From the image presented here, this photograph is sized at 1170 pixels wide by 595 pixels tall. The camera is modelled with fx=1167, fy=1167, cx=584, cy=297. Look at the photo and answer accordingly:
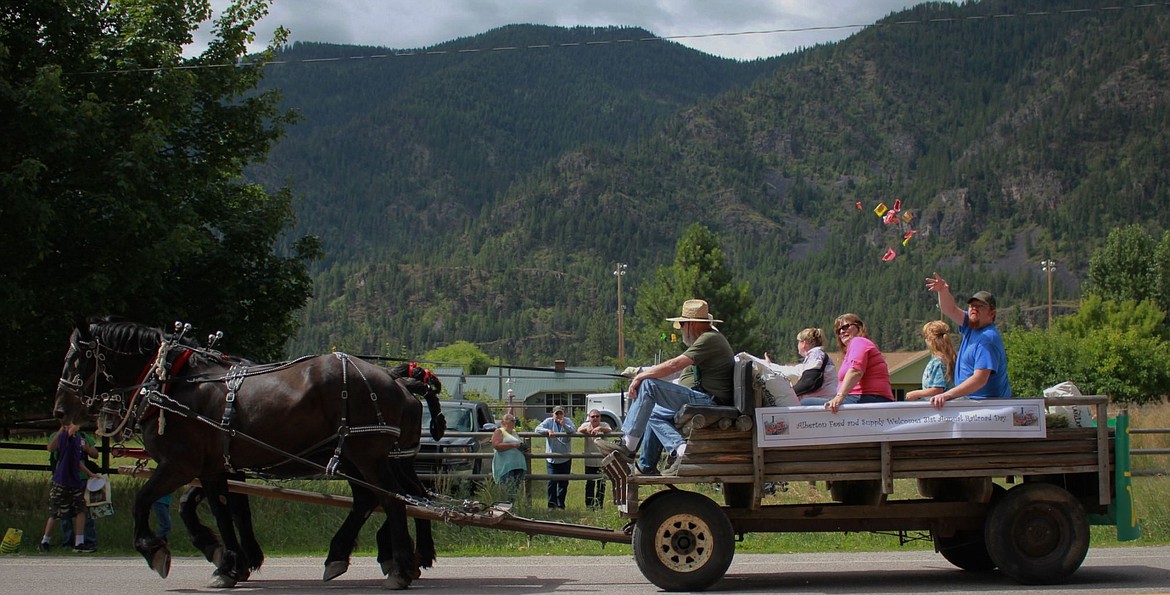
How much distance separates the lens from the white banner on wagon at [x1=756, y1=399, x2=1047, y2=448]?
9.52 m

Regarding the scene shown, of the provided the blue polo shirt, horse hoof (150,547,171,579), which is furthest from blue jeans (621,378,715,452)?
horse hoof (150,547,171,579)

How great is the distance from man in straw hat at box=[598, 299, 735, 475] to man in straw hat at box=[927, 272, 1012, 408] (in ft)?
6.00

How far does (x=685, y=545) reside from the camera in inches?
381

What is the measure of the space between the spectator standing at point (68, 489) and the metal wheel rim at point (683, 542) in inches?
320

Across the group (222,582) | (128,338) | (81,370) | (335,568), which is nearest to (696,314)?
(335,568)

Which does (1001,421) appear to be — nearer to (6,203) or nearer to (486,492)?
(486,492)

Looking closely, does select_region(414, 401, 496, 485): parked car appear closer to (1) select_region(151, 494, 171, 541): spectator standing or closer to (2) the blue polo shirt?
(1) select_region(151, 494, 171, 541): spectator standing

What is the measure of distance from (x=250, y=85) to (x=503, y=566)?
44.0 ft

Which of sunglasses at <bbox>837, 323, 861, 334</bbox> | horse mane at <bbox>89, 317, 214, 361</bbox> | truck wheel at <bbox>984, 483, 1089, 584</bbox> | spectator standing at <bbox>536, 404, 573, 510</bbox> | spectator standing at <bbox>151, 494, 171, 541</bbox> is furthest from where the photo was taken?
spectator standing at <bbox>536, 404, 573, 510</bbox>

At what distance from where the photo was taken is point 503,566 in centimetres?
1239

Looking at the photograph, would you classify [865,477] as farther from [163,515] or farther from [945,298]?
[163,515]

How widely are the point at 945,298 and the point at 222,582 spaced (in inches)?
271

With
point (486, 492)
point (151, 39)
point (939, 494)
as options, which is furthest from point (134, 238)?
point (939, 494)

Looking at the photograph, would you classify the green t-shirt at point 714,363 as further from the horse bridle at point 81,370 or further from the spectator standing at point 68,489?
the spectator standing at point 68,489
